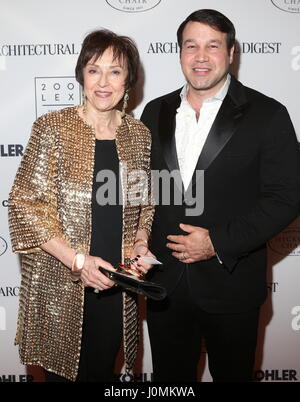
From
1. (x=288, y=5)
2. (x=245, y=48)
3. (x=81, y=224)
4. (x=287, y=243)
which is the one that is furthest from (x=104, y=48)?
(x=287, y=243)

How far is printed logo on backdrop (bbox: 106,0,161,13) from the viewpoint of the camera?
2.57m

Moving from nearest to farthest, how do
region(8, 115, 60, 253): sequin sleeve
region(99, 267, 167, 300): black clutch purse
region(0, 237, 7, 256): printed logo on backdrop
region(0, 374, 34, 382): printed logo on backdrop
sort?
region(99, 267, 167, 300): black clutch purse < region(8, 115, 60, 253): sequin sleeve < region(0, 237, 7, 256): printed logo on backdrop < region(0, 374, 34, 382): printed logo on backdrop

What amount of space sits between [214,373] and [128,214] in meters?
0.85

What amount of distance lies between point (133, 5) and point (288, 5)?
2.83 ft

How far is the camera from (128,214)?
188 cm

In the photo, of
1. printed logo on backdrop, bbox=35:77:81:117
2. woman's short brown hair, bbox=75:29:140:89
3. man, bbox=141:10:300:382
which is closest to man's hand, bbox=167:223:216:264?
man, bbox=141:10:300:382

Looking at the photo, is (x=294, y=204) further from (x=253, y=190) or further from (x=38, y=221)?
(x=38, y=221)

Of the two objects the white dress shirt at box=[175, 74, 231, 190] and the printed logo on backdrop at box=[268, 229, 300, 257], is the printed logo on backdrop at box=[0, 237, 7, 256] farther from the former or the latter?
the printed logo on backdrop at box=[268, 229, 300, 257]

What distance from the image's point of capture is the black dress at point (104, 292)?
180 centimetres

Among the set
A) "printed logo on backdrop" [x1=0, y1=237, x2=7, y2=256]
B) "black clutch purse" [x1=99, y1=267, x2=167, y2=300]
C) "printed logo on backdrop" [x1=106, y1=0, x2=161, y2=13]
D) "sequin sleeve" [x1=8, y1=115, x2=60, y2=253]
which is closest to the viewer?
"black clutch purse" [x1=99, y1=267, x2=167, y2=300]

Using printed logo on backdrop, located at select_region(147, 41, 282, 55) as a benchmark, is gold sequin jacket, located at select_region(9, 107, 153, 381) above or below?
below

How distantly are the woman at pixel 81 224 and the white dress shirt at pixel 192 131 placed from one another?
186mm

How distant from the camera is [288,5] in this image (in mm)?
2594

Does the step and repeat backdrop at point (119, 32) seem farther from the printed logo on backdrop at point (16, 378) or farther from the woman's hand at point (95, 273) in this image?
the woman's hand at point (95, 273)
